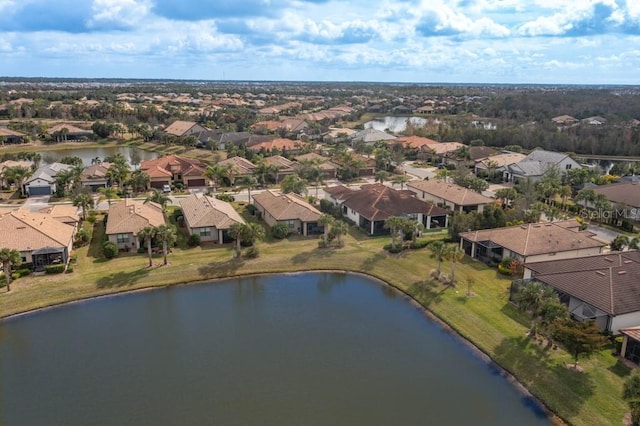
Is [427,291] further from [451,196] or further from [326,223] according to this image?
[451,196]

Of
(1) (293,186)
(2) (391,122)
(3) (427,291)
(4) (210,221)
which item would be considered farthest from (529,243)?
(2) (391,122)

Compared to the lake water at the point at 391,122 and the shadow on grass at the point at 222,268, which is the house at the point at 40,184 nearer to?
the shadow on grass at the point at 222,268

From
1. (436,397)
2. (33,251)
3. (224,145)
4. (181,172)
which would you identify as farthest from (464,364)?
(224,145)

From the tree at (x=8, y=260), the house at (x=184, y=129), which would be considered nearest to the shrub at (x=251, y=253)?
the tree at (x=8, y=260)

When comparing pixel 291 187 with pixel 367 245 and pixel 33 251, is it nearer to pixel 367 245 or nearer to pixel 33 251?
pixel 367 245

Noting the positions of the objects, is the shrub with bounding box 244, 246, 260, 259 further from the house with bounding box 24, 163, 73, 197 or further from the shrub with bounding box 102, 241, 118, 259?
the house with bounding box 24, 163, 73, 197

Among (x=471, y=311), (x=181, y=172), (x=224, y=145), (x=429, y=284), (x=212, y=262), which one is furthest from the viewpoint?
(x=224, y=145)

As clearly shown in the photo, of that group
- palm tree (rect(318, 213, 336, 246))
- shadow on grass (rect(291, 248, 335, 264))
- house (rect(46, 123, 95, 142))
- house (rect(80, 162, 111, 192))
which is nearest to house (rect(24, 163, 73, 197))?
house (rect(80, 162, 111, 192))
